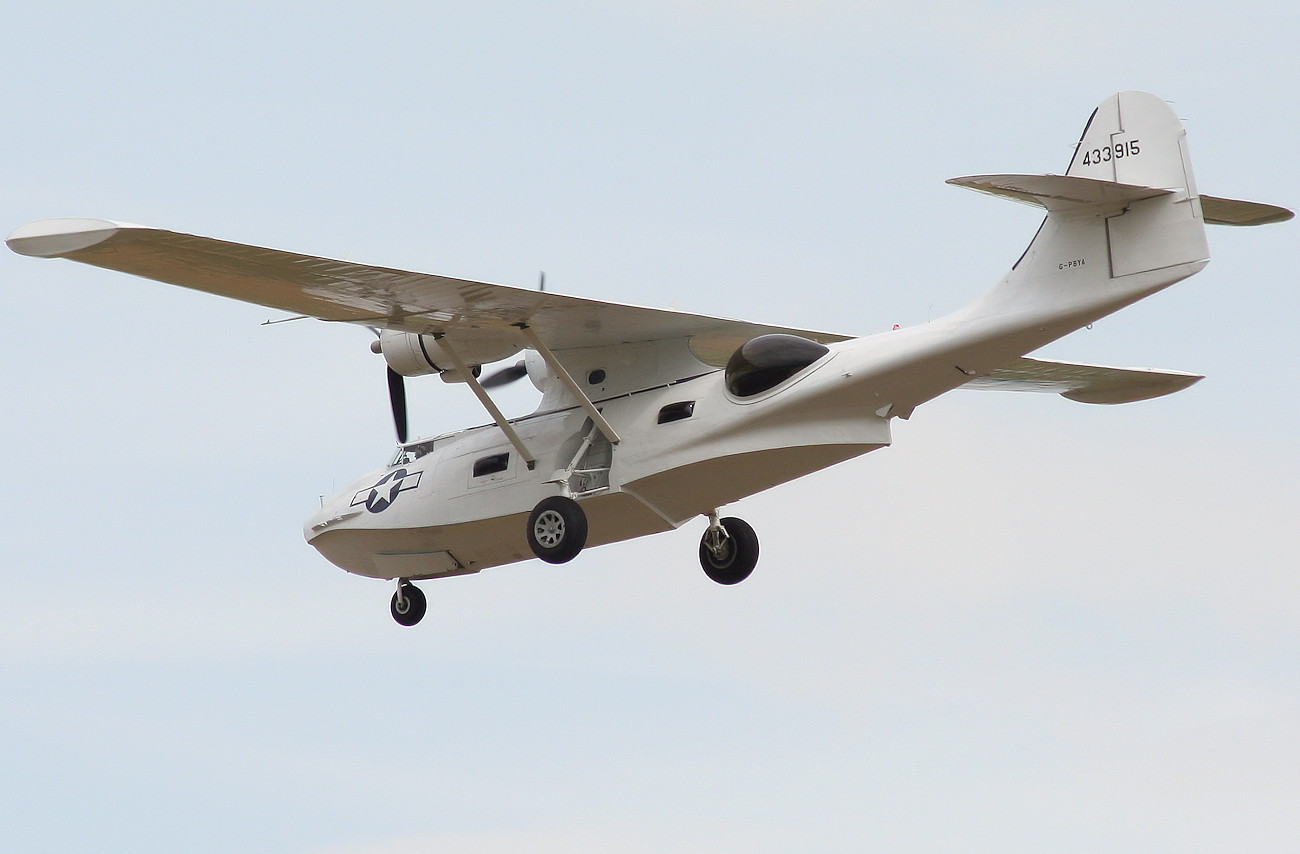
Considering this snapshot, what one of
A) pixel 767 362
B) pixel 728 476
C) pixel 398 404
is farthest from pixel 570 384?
pixel 398 404

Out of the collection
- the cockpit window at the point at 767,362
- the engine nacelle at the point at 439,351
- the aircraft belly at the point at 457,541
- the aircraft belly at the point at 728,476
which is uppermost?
the engine nacelle at the point at 439,351

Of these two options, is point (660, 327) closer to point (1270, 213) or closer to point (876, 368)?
point (876, 368)

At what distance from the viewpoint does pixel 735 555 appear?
25812mm

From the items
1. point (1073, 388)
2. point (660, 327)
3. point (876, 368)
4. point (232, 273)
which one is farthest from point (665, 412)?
point (1073, 388)

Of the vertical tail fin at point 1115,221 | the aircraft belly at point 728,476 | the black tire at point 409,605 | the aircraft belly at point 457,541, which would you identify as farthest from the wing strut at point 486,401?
the vertical tail fin at point 1115,221

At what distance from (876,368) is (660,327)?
3401mm

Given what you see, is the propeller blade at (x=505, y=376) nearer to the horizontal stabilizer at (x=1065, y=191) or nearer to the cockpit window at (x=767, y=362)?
the cockpit window at (x=767, y=362)

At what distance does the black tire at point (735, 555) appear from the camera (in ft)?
84.6

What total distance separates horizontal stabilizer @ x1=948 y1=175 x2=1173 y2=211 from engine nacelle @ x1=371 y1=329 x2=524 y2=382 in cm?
716

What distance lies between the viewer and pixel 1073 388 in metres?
28.5

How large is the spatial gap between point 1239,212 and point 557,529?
898cm

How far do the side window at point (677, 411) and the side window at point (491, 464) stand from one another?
248 cm

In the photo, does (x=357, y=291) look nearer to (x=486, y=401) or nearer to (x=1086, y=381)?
(x=486, y=401)

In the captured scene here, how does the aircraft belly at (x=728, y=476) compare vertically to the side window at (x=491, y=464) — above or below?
below
